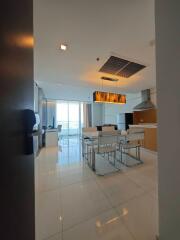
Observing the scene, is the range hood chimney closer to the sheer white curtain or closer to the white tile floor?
the white tile floor

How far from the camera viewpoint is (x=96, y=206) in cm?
167

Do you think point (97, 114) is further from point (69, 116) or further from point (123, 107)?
point (123, 107)

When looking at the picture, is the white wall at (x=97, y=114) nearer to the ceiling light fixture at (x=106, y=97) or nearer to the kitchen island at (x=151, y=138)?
the ceiling light fixture at (x=106, y=97)

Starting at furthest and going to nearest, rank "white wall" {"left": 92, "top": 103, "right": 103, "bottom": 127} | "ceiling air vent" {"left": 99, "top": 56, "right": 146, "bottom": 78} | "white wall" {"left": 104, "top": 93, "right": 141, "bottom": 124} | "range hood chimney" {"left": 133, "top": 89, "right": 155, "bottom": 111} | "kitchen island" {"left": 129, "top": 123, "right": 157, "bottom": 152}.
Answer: "white wall" {"left": 92, "top": 103, "right": 103, "bottom": 127} < "white wall" {"left": 104, "top": 93, "right": 141, "bottom": 124} < "range hood chimney" {"left": 133, "top": 89, "right": 155, "bottom": 111} < "kitchen island" {"left": 129, "top": 123, "right": 157, "bottom": 152} < "ceiling air vent" {"left": 99, "top": 56, "right": 146, "bottom": 78}

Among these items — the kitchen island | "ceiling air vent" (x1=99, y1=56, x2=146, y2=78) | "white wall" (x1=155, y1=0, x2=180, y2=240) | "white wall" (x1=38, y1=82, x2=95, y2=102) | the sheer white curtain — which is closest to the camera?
"white wall" (x1=155, y1=0, x2=180, y2=240)

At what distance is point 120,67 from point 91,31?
4.49 ft

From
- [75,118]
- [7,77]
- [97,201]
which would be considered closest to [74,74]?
[97,201]

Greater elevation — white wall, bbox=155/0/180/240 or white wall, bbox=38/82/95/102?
white wall, bbox=38/82/95/102

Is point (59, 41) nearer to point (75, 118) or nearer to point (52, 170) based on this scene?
point (52, 170)

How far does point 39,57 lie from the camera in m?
2.56

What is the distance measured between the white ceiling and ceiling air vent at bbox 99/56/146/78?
148mm

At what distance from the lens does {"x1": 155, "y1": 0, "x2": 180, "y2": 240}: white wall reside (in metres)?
0.97

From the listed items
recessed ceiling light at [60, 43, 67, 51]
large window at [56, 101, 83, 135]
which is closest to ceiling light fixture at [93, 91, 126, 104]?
recessed ceiling light at [60, 43, 67, 51]

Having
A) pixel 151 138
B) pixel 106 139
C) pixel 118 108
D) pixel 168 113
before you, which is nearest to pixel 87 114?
pixel 118 108
